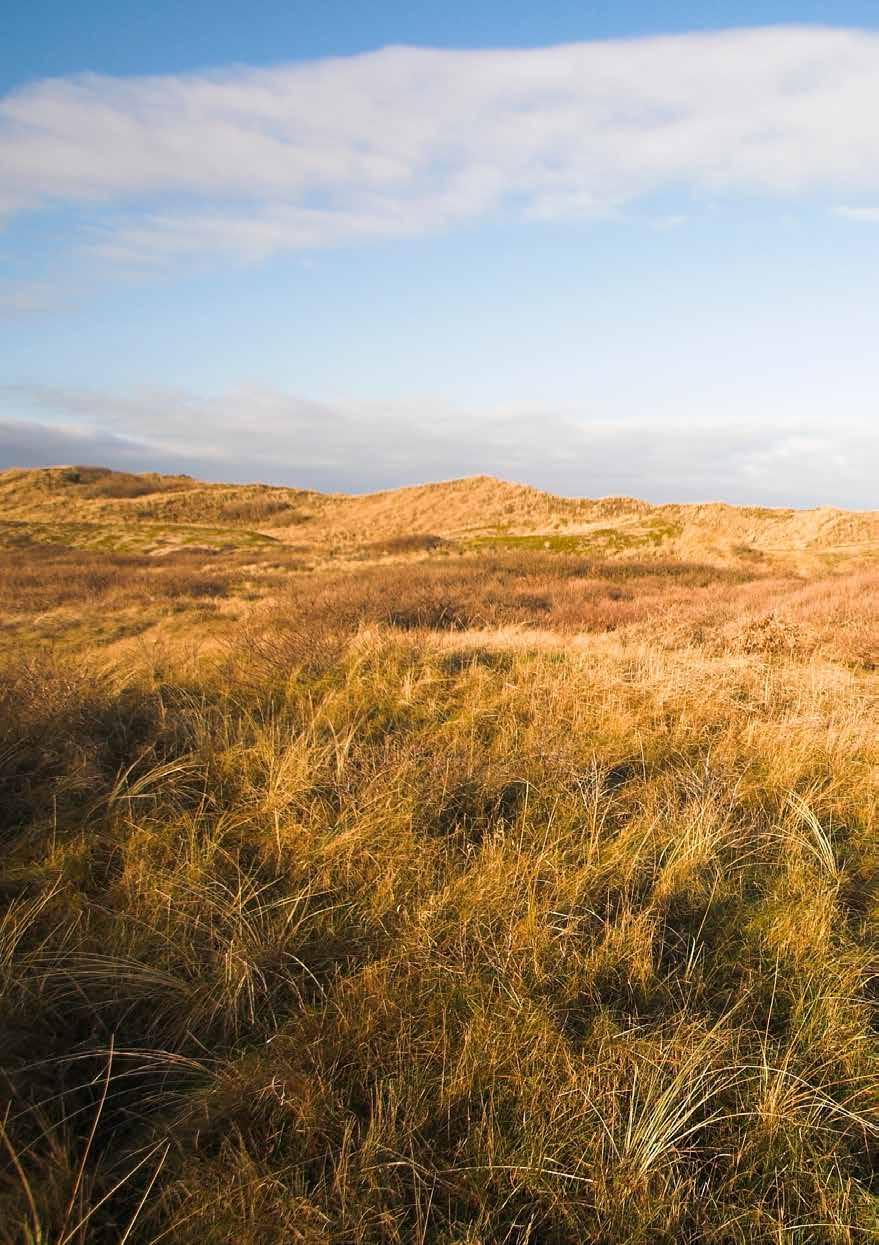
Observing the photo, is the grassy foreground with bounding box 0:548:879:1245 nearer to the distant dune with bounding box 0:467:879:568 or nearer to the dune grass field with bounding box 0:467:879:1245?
the dune grass field with bounding box 0:467:879:1245

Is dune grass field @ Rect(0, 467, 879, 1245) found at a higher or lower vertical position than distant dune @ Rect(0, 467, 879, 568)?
lower

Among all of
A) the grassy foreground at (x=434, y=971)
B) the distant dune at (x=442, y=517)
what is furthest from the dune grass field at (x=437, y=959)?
the distant dune at (x=442, y=517)

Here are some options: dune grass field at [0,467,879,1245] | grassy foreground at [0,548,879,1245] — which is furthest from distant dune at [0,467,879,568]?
grassy foreground at [0,548,879,1245]

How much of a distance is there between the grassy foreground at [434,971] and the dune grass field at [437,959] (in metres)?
0.01

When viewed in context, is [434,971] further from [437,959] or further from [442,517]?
[442,517]

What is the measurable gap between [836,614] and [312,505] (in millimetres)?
45766

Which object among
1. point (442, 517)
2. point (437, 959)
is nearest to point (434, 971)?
point (437, 959)

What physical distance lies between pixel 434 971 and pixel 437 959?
0.21ft

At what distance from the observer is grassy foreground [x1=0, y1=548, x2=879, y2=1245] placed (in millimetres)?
1501

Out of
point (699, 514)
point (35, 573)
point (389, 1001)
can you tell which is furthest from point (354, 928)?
point (699, 514)

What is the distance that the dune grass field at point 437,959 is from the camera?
1505 millimetres

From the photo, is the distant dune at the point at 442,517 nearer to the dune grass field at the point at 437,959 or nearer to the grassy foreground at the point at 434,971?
the dune grass field at the point at 437,959

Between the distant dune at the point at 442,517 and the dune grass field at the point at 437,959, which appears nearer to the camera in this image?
the dune grass field at the point at 437,959

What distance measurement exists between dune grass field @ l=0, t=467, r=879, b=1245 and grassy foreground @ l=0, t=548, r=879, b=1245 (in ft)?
0.04
